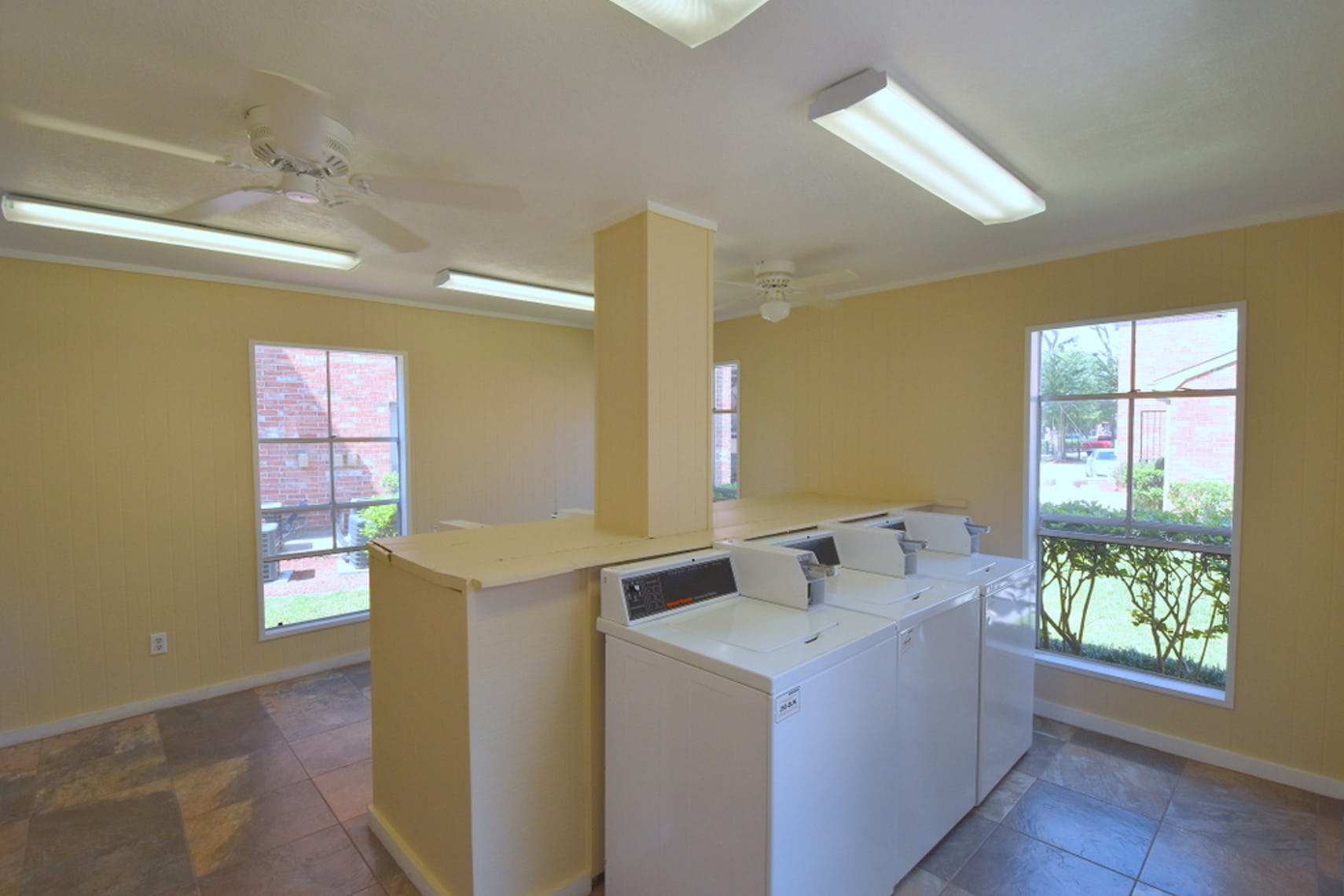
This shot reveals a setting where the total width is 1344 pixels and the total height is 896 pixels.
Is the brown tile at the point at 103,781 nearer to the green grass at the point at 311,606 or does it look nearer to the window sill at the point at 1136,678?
the green grass at the point at 311,606

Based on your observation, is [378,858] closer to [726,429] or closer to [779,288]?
[779,288]

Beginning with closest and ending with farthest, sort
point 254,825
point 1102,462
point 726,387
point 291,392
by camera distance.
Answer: point 254,825 → point 1102,462 → point 291,392 → point 726,387

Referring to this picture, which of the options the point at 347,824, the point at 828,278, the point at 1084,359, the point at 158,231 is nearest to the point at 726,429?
the point at 828,278

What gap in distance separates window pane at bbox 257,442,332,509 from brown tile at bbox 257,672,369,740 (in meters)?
1.15

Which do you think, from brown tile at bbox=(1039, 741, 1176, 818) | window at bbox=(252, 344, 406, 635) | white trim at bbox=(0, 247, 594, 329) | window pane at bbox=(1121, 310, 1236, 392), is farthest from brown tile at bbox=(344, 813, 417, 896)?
window pane at bbox=(1121, 310, 1236, 392)

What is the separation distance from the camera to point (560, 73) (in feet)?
5.13

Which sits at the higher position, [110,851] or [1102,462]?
[1102,462]

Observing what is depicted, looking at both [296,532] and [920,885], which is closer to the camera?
[920,885]

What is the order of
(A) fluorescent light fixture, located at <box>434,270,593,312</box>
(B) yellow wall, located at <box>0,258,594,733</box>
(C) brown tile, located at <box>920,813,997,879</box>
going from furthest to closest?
1. (A) fluorescent light fixture, located at <box>434,270,593,312</box>
2. (B) yellow wall, located at <box>0,258,594,733</box>
3. (C) brown tile, located at <box>920,813,997,879</box>

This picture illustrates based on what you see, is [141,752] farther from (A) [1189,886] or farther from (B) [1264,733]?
(B) [1264,733]

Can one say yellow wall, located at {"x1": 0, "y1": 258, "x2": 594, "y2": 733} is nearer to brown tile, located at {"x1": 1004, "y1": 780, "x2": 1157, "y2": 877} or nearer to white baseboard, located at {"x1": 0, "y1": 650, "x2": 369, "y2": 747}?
white baseboard, located at {"x1": 0, "y1": 650, "x2": 369, "y2": 747}

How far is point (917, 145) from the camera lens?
183cm

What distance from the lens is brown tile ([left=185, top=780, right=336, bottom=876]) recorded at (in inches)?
89.2

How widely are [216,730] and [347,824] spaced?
1354 mm
